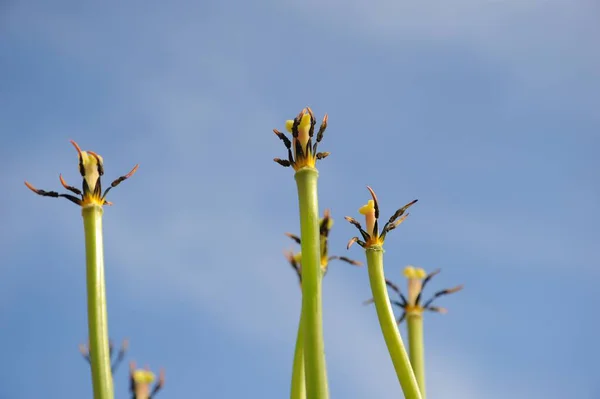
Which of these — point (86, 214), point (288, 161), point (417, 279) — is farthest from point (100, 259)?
point (417, 279)

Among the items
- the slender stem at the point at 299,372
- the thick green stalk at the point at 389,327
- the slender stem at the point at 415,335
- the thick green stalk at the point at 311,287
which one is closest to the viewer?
the thick green stalk at the point at 311,287

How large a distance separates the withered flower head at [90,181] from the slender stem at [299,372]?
77.0 inches

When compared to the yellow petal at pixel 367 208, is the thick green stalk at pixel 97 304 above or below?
below

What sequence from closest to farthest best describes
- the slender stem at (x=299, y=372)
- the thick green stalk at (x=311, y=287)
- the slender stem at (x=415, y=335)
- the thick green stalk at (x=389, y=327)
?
1. the thick green stalk at (x=311, y=287)
2. the thick green stalk at (x=389, y=327)
3. the slender stem at (x=299, y=372)
4. the slender stem at (x=415, y=335)

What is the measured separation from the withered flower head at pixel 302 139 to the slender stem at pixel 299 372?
1.39 m

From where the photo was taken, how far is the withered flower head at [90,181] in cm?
646

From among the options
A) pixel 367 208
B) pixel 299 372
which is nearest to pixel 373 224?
pixel 367 208

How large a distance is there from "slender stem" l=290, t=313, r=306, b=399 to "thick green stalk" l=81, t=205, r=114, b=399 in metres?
1.61

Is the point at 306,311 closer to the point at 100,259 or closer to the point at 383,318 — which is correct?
the point at 383,318

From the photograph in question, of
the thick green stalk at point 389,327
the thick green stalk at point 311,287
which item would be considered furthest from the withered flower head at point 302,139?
the thick green stalk at point 389,327

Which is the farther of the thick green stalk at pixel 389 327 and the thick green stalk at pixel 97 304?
the thick green stalk at pixel 389 327

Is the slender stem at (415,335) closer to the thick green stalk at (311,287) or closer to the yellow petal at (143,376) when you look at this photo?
the thick green stalk at (311,287)

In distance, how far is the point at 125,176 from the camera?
259 inches

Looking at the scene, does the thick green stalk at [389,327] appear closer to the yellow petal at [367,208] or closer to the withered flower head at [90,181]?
the yellow petal at [367,208]
